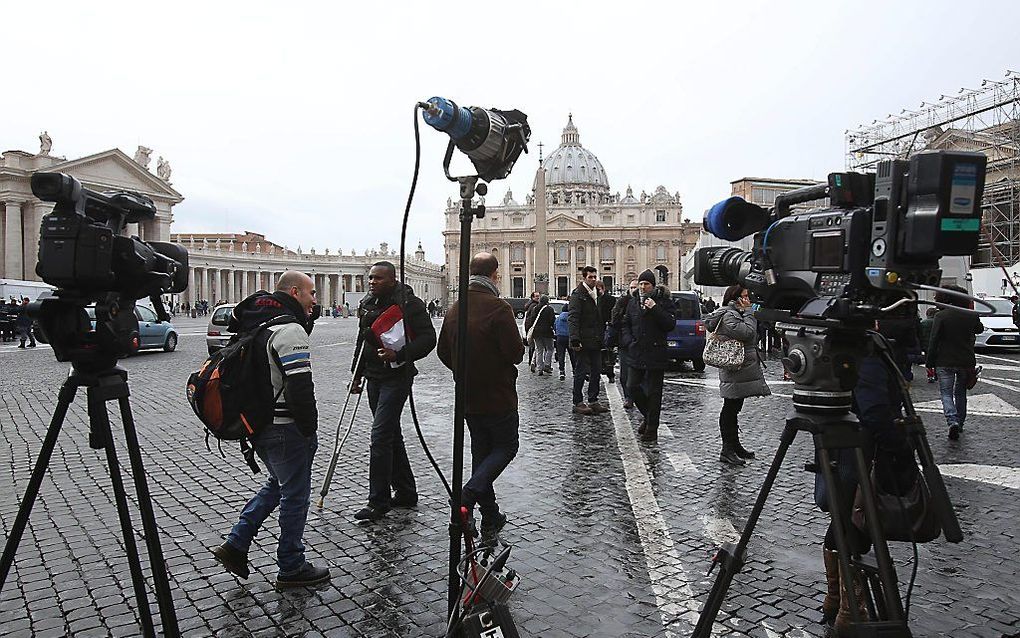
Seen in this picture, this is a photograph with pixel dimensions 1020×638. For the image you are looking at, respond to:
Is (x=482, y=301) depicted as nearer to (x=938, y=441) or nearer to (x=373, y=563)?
(x=373, y=563)

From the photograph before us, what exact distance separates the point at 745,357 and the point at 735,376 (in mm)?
200

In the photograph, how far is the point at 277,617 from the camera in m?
3.59

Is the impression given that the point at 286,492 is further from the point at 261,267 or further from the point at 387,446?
the point at 261,267

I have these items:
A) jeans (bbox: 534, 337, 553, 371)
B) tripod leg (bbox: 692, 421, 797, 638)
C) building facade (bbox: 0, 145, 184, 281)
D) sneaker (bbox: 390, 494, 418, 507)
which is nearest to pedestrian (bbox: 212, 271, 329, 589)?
sneaker (bbox: 390, 494, 418, 507)

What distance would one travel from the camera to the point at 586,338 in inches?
381

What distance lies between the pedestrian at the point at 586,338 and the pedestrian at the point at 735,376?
8.92 feet

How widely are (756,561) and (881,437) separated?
127 cm

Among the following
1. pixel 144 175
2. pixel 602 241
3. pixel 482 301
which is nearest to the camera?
pixel 482 301

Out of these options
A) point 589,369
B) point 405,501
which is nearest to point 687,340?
point 589,369

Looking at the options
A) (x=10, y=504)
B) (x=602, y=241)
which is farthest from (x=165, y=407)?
(x=602, y=241)

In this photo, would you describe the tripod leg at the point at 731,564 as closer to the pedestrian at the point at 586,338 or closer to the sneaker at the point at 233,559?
the sneaker at the point at 233,559

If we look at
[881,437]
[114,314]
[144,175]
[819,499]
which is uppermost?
[144,175]

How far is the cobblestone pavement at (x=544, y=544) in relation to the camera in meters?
3.54

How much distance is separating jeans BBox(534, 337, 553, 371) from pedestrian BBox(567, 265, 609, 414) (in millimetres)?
4492
